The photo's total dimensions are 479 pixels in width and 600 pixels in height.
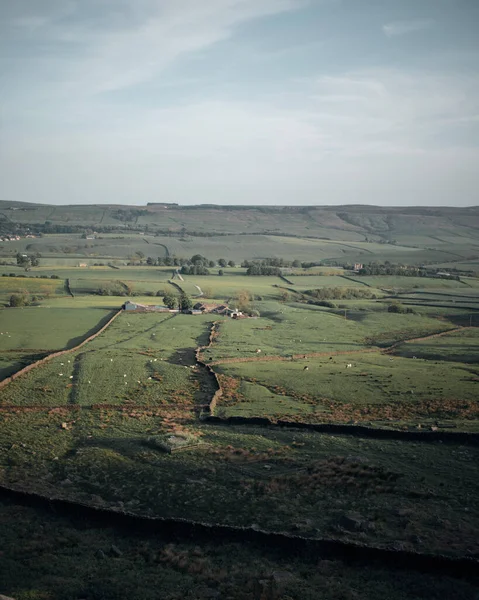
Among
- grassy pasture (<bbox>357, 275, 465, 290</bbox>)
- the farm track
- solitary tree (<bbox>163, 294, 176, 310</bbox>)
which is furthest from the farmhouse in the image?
the farm track

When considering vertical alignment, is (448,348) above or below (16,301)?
below

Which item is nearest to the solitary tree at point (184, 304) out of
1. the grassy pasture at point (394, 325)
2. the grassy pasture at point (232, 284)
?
the grassy pasture at point (232, 284)

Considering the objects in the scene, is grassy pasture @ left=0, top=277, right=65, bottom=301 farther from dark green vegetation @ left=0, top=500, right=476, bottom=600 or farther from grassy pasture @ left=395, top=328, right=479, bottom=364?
dark green vegetation @ left=0, top=500, right=476, bottom=600

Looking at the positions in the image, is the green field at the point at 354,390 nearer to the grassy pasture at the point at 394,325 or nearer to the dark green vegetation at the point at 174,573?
the grassy pasture at the point at 394,325

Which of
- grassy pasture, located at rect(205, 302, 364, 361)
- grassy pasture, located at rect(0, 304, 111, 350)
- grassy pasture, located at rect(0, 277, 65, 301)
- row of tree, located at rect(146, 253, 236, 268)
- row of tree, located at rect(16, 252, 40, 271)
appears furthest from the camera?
row of tree, located at rect(146, 253, 236, 268)

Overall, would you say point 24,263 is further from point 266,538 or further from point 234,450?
point 266,538

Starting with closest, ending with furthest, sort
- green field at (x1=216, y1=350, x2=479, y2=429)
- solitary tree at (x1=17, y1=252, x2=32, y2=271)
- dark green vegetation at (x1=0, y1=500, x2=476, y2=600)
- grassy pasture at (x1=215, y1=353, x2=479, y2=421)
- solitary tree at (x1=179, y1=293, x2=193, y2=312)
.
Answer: dark green vegetation at (x1=0, y1=500, x2=476, y2=600)
green field at (x1=216, y1=350, x2=479, y2=429)
grassy pasture at (x1=215, y1=353, x2=479, y2=421)
solitary tree at (x1=179, y1=293, x2=193, y2=312)
solitary tree at (x1=17, y1=252, x2=32, y2=271)

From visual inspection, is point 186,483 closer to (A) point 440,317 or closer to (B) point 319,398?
(B) point 319,398

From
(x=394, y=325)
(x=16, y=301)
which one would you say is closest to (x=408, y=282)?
(x=394, y=325)
